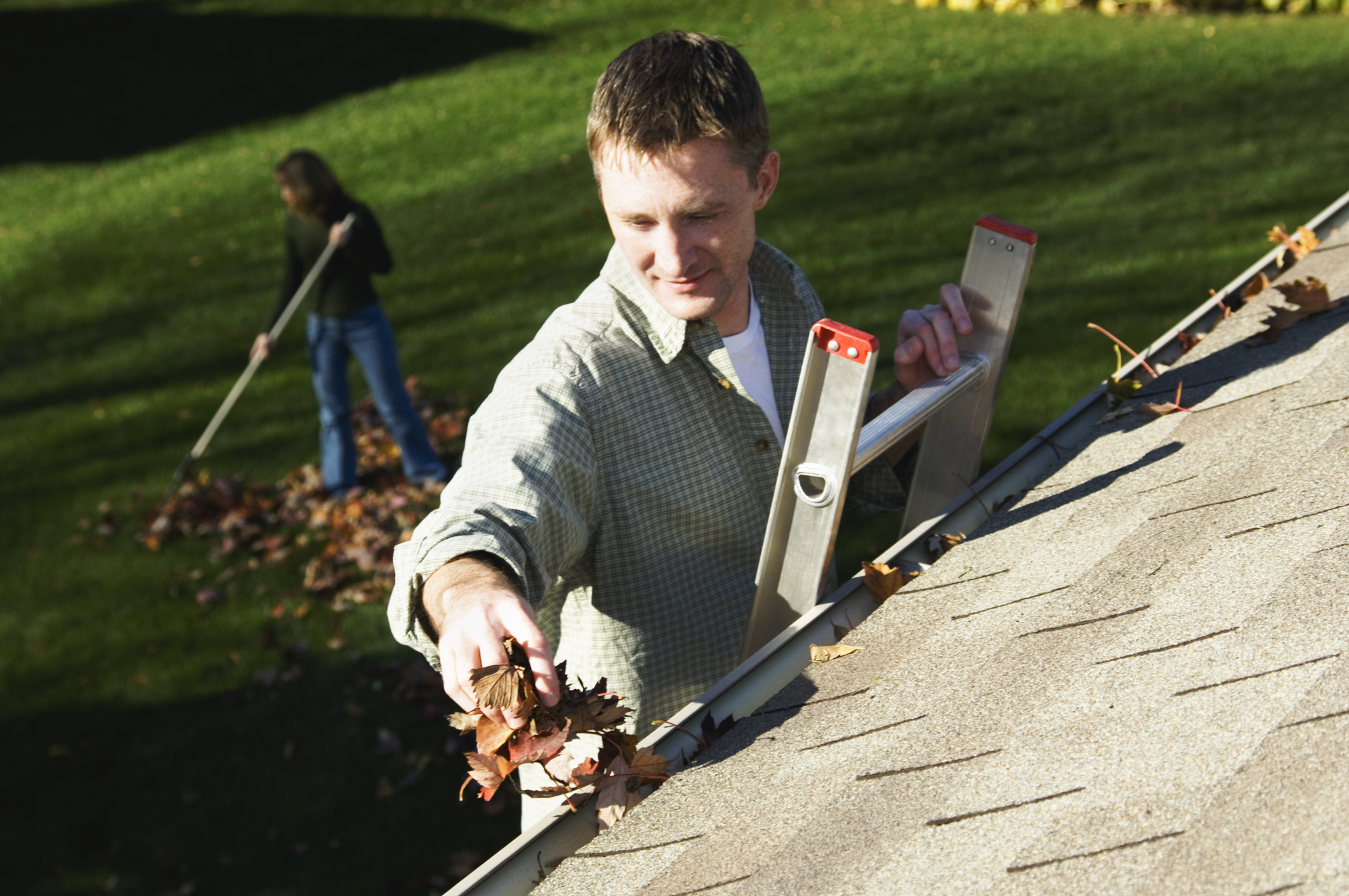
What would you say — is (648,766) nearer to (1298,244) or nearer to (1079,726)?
(1079,726)

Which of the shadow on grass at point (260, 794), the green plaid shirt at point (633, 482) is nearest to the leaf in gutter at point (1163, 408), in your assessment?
the green plaid shirt at point (633, 482)

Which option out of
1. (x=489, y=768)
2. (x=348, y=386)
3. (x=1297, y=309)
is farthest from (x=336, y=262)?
(x=489, y=768)

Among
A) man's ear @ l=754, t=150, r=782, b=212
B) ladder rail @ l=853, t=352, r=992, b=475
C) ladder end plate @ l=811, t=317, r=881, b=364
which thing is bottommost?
ladder rail @ l=853, t=352, r=992, b=475

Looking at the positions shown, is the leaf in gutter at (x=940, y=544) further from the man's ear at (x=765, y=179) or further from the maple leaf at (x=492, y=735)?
the maple leaf at (x=492, y=735)

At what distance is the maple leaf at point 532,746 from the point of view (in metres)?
1.47

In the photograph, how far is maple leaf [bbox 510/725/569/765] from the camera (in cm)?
147

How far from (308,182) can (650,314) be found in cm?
595

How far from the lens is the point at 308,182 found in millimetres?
7402

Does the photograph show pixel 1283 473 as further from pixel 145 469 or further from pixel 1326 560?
pixel 145 469

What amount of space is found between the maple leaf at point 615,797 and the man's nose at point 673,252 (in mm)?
944

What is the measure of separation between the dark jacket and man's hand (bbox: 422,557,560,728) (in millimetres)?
6142

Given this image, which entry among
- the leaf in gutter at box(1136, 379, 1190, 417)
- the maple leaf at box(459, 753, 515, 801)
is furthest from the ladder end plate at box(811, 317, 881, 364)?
the leaf in gutter at box(1136, 379, 1190, 417)

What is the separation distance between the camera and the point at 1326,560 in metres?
1.57

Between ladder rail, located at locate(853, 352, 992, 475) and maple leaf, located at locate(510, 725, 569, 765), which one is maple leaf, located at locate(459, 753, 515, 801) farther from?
ladder rail, located at locate(853, 352, 992, 475)
